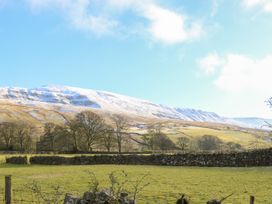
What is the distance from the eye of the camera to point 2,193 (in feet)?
66.4

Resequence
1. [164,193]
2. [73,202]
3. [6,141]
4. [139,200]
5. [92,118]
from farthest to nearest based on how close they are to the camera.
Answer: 1. [6,141]
2. [92,118]
3. [164,193]
4. [139,200]
5. [73,202]

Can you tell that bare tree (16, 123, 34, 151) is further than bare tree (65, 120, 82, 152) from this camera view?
Yes

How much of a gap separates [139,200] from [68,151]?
65022 mm

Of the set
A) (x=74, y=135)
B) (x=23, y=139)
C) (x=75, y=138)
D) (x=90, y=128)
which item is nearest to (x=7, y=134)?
(x=23, y=139)

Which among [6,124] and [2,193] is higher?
[6,124]

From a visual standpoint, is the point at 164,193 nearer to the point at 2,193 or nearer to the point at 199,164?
the point at 2,193

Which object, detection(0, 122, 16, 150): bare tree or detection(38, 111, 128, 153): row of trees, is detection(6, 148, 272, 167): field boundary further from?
detection(0, 122, 16, 150): bare tree

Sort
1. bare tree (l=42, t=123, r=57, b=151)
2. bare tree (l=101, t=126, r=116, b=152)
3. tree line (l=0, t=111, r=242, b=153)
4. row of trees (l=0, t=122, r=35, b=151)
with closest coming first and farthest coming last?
tree line (l=0, t=111, r=242, b=153)
bare tree (l=101, t=126, r=116, b=152)
bare tree (l=42, t=123, r=57, b=151)
row of trees (l=0, t=122, r=35, b=151)

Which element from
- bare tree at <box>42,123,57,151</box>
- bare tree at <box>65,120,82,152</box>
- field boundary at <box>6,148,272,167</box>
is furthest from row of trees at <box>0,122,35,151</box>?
field boundary at <box>6,148,272,167</box>

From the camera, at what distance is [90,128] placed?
279 ft

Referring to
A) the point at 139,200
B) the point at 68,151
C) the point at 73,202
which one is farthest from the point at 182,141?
the point at 73,202

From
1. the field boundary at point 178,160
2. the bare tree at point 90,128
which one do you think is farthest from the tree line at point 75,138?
the field boundary at point 178,160

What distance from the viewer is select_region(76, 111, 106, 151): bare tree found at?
277ft

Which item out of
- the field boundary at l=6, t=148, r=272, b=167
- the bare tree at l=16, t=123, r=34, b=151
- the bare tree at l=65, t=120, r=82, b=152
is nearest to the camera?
the field boundary at l=6, t=148, r=272, b=167
